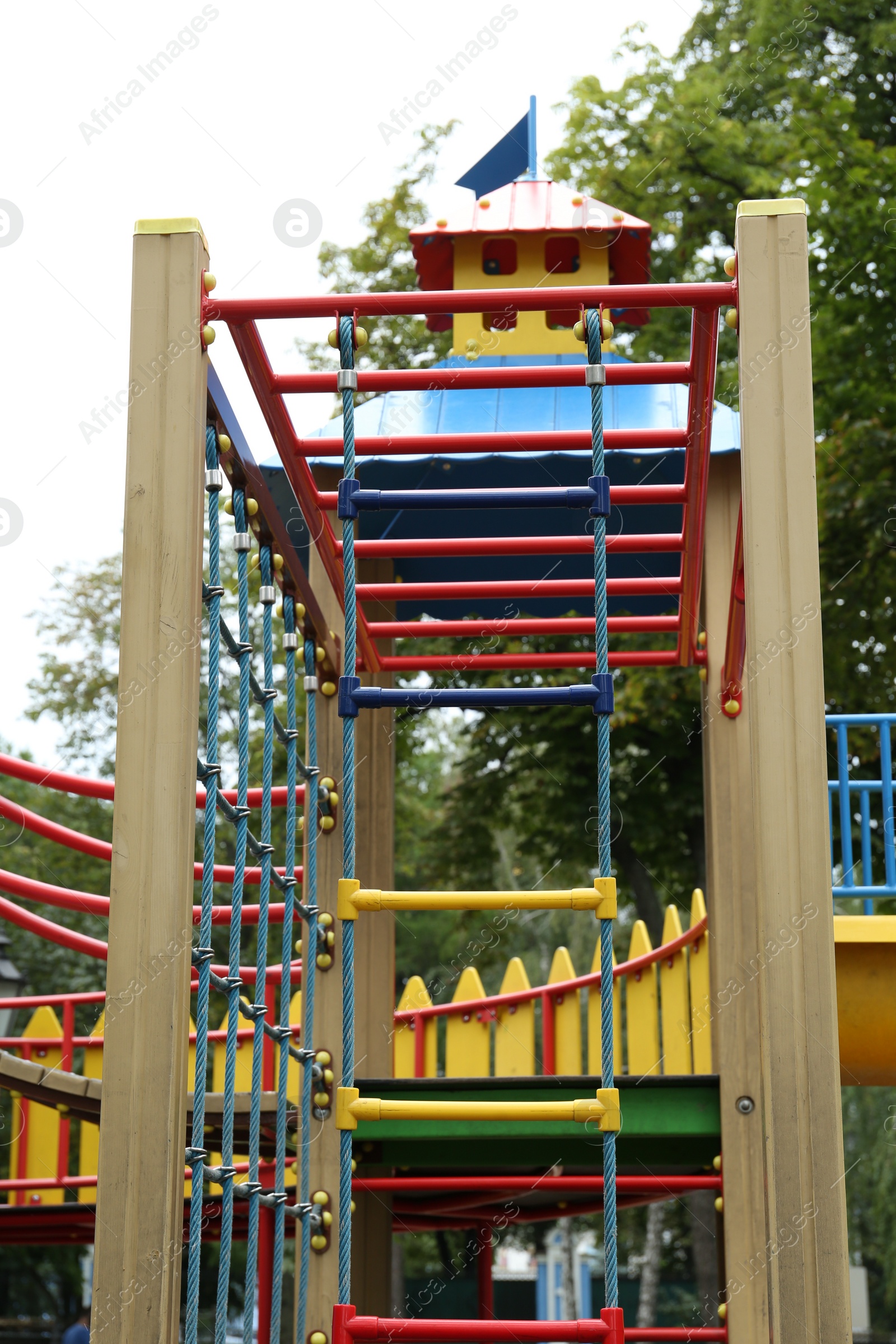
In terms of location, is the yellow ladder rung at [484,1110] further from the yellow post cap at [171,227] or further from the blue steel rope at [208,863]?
the yellow post cap at [171,227]

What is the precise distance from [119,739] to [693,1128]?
9.54 ft

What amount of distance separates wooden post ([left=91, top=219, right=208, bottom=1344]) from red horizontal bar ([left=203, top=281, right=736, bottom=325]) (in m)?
0.14

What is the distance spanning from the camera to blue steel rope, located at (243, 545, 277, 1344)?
352 centimetres

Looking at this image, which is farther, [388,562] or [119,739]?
[388,562]

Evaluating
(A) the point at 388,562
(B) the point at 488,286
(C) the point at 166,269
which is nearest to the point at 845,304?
(B) the point at 488,286

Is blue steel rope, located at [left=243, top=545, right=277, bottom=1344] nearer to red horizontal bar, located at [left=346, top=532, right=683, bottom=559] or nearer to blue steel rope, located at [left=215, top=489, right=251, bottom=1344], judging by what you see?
blue steel rope, located at [left=215, top=489, right=251, bottom=1344]

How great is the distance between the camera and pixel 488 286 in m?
6.60

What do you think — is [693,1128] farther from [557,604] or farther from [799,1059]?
[557,604]

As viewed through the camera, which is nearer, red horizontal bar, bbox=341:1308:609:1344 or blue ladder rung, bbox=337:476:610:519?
red horizontal bar, bbox=341:1308:609:1344

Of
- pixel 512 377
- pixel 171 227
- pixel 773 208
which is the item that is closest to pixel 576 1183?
pixel 512 377

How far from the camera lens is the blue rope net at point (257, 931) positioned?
323 centimetres

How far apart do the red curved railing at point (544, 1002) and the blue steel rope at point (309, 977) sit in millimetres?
1120

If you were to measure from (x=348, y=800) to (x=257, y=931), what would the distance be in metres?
0.96

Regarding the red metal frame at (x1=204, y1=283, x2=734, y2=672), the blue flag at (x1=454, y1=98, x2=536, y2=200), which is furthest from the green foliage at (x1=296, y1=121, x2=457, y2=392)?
the red metal frame at (x1=204, y1=283, x2=734, y2=672)
